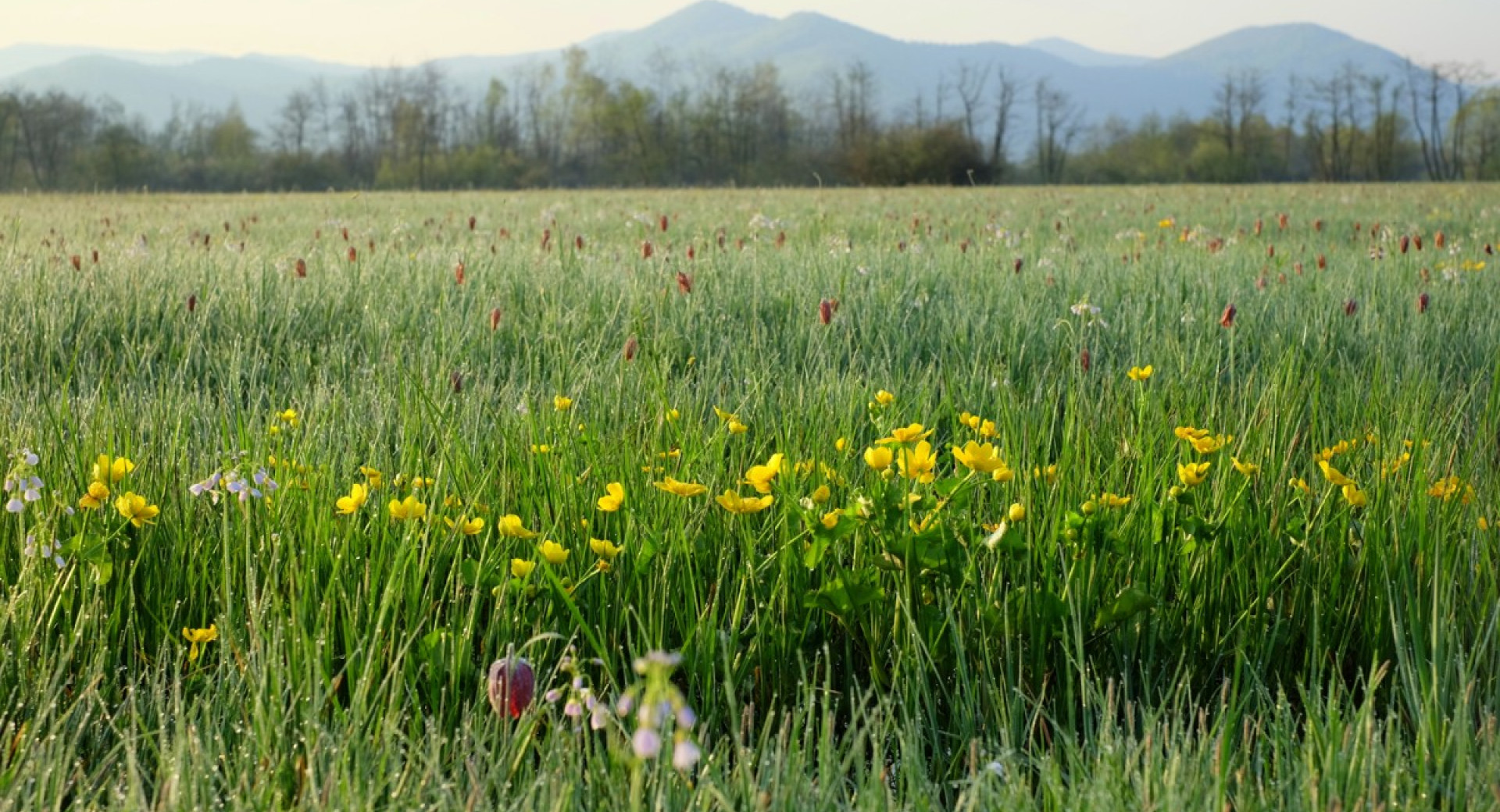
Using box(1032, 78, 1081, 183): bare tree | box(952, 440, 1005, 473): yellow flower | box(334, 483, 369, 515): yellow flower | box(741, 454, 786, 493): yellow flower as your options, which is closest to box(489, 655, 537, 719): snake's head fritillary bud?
box(741, 454, 786, 493): yellow flower

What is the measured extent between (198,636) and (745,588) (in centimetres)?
89

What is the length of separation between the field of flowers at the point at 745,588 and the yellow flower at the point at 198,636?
38mm

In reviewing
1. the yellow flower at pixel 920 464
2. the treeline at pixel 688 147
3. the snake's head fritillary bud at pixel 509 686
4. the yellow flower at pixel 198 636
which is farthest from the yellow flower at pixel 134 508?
the treeline at pixel 688 147

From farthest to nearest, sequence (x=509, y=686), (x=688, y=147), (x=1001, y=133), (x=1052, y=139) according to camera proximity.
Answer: (x=1052, y=139) → (x=688, y=147) → (x=1001, y=133) → (x=509, y=686)

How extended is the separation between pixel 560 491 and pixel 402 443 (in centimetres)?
60

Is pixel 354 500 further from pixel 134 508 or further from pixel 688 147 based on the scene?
pixel 688 147

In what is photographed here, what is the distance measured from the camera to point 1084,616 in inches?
78.3

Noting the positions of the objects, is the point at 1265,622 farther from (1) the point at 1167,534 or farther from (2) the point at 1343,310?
(2) the point at 1343,310

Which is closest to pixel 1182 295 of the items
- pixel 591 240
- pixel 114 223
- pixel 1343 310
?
pixel 1343 310

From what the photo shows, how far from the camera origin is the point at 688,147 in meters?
77.4

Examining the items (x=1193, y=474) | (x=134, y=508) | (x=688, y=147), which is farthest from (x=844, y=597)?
(x=688, y=147)

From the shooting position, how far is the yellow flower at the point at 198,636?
6.03ft

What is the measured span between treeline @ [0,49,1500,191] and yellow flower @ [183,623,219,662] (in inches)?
1951

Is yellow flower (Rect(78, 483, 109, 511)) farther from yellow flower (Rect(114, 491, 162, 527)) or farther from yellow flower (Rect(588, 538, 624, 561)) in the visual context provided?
yellow flower (Rect(588, 538, 624, 561))
